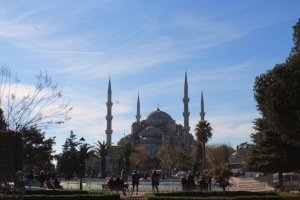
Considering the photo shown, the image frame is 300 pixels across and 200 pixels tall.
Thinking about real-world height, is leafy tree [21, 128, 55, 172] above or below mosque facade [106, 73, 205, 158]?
below

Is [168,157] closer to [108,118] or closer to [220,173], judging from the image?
[108,118]

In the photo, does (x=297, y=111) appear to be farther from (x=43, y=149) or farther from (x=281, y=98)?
(x=43, y=149)

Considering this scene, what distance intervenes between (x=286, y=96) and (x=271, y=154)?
923 cm

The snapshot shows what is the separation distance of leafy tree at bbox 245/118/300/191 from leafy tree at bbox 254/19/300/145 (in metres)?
6.61

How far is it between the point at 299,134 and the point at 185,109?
83105 millimetres

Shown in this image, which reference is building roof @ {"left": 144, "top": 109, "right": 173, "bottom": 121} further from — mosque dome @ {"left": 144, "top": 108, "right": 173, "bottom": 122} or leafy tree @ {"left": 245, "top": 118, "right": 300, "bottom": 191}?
leafy tree @ {"left": 245, "top": 118, "right": 300, "bottom": 191}

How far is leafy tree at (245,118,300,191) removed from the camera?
24016mm

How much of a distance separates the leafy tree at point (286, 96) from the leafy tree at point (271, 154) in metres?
6.61

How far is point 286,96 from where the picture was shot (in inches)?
640

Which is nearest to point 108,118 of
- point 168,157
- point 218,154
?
point 168,157

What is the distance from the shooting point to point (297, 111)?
1572 centimetres

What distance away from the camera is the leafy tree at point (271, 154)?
24.0 m

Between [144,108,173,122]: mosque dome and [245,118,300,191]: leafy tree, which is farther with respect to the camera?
[144,108,173,122]: mosque dome

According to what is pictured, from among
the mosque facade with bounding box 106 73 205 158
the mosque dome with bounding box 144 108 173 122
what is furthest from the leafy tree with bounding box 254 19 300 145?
the mosque dome with bounding box 144 108 173 122
